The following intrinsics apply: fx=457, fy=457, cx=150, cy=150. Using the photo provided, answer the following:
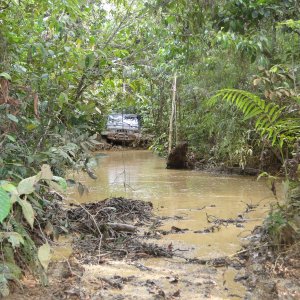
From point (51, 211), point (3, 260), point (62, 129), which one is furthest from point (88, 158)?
point (3, 260)

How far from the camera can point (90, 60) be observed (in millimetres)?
3807

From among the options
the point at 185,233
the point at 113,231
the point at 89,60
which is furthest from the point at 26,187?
the point at 185,233

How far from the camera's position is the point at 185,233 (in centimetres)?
516

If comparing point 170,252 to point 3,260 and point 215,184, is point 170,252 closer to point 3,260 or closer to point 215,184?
point 3,260

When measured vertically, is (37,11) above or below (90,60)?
above

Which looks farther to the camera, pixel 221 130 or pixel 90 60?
pixel 221 130

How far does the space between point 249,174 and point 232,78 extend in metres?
2.30

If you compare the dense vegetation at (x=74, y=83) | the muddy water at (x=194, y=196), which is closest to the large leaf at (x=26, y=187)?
the dense vegetation at (x=74, y=83)

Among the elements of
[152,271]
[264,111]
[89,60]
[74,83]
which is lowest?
[152,271]

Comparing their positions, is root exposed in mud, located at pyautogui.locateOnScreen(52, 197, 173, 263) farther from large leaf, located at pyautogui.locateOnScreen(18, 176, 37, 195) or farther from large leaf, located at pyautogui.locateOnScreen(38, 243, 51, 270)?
large leaf, located at pyautogui.locateOnScreen(18, 176, 37, 195)

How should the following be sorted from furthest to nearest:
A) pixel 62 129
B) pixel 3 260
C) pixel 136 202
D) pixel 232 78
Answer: pixel 232 78
pixel 136 202
pixel 62 129
pixel 3 260

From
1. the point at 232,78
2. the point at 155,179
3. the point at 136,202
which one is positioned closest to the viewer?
the point at 136,202

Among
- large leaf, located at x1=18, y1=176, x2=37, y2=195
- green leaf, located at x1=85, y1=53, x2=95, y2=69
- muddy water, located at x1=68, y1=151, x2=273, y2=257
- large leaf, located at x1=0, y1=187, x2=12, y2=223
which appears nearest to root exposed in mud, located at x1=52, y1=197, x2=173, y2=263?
muddy water, located at x1=68, y1=151, x2=273, y2=257

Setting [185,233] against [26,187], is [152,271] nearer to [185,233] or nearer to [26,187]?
[185,233]
